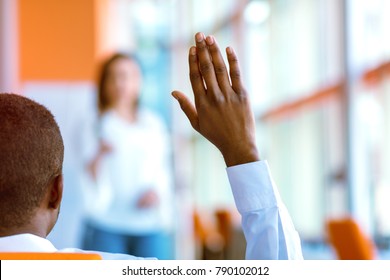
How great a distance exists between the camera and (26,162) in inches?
47.2

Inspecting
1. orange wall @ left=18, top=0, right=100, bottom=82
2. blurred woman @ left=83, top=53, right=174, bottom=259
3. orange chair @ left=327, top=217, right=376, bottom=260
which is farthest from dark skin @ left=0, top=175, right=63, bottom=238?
orange wall @ left=18, top=0, right=100, bottom=82

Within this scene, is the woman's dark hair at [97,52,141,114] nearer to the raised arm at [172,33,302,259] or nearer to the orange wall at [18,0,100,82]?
the orange wall at [18,0,100,82]

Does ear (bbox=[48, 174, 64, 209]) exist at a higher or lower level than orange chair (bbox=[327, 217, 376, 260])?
higher

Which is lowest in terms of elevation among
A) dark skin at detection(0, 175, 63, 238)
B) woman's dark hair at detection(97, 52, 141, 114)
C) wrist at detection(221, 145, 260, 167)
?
dark skin at detection(0, 175, 63, 238)

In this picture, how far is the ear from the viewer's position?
50.3 inches

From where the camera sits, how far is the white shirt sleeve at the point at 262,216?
1.26m

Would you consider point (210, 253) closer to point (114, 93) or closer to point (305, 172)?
point (305, 172)

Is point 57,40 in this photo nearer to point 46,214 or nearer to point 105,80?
point 105,80

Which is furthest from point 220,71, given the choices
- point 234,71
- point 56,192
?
point 56,192

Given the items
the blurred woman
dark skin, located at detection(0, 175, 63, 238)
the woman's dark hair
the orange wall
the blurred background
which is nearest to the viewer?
dark skin, located at detection(0, 175, 63, 238)

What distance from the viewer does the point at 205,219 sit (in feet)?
38.3

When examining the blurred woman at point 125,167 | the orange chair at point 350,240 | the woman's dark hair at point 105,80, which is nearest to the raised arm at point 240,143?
the orange chair at point 350,240

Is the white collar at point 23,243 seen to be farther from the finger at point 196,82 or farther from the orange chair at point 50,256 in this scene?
the finger at point 196,82
